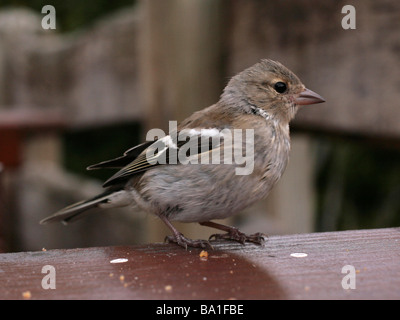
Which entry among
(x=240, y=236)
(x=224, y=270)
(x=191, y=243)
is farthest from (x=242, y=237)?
(x=224, y=270)

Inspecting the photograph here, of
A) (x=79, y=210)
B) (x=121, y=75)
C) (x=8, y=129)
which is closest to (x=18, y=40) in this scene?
(x=8, y=129)

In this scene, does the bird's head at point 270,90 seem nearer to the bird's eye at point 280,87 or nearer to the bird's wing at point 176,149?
the bird's eye at point 280,87

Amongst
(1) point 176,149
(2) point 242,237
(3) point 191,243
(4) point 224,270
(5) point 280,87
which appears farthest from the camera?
(5) point 280,87

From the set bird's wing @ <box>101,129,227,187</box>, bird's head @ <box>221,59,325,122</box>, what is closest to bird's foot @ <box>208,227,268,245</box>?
bird's wing @ <box>101,129,227,187</box>

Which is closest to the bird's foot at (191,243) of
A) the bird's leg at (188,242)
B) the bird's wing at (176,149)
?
the bird's leg at (188,242)

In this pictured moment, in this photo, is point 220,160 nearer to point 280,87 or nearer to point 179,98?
point 280,87

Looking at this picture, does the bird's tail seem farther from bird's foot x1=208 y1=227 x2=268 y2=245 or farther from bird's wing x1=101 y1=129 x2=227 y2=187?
bird's foot x1=208 y1=227 x2=268 y2=245
